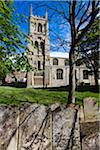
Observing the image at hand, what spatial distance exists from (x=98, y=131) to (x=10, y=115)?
1444mm

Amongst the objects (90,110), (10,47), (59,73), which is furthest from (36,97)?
(59,73)

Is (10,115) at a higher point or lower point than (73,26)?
lower

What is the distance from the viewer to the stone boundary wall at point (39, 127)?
2979 millimetres

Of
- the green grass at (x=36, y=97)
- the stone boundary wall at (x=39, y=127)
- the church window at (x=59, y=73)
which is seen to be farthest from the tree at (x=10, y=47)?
the church window at (x=59, y=73)

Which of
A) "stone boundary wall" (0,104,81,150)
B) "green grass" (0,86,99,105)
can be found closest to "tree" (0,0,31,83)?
"stone boundary wall" (0,104,81,150)

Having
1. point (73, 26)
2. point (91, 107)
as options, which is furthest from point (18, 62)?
point (73, 26)

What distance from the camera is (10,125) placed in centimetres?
298

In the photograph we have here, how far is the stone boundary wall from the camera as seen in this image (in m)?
2.98

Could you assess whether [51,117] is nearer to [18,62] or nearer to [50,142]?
[50,142]

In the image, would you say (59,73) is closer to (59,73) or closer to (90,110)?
(59,73)

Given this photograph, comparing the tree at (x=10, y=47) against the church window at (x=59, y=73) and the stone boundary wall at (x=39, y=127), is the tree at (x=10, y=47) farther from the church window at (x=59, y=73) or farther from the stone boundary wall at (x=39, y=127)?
the church window at (x=59, y=73)

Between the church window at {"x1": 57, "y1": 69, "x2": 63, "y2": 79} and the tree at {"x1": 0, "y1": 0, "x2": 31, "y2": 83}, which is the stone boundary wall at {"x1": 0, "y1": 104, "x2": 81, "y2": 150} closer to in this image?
the tree at {"x1": 0, "y1": 0, "x2": 31, "y2": 83}

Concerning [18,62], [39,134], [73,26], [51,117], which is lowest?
[39,134]

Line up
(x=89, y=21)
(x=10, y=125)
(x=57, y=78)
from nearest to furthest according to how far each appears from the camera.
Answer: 1. (x=10, y=125)
2. (x=89, y=21)
3. (x=57, y=78)
